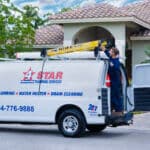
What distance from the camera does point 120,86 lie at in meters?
15.5

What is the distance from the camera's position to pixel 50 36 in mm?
33750

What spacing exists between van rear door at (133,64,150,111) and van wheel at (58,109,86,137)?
8.49 feet

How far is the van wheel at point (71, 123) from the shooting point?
49.1 feet

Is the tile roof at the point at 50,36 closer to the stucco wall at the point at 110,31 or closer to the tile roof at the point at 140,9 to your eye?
the stucco wall at the point at 110,31

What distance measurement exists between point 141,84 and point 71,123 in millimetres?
3002

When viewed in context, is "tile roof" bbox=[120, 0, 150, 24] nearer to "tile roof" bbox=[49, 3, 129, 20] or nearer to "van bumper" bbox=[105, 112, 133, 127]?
"tile roof" bbox=[49, 3, 129, 20]

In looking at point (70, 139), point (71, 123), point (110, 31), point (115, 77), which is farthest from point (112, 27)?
point (70, 139)

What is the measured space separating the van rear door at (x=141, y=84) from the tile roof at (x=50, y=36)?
1531cm

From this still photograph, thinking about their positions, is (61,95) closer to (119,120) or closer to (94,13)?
(119,120)

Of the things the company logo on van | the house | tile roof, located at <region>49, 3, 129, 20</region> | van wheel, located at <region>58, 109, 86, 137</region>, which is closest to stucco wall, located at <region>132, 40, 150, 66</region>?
the house

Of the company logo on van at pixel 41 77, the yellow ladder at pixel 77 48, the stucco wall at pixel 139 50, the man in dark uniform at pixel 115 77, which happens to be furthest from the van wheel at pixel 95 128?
the stucco wall at pixel 139 50

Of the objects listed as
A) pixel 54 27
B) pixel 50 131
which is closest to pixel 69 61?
pixel 50 131

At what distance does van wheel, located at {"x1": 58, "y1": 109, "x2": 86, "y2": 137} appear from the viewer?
49.1 feet

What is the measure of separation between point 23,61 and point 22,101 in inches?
43.3
